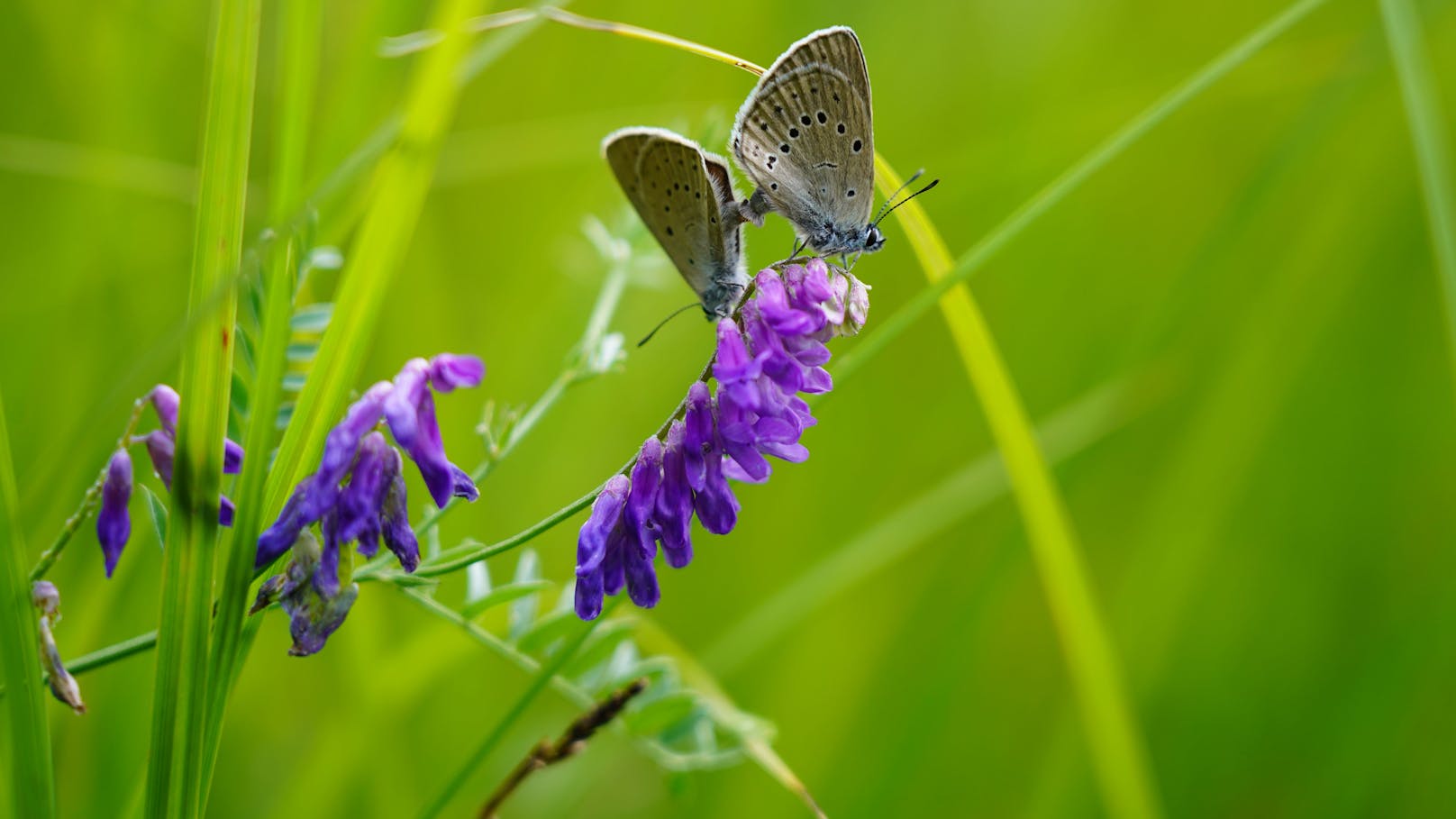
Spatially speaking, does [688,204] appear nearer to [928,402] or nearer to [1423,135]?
[1423,135]

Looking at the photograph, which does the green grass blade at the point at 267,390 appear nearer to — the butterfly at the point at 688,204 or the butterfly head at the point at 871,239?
the butterfly at the point at 688,204

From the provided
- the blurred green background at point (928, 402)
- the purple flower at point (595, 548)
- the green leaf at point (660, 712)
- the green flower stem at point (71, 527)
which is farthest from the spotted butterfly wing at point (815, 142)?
the green flower stem at point (71, 527)

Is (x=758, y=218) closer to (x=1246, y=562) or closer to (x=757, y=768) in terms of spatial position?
(x=757, y=768)

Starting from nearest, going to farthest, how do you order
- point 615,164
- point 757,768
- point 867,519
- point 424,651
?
point 615,164, point 424,651, point 757,768, point 867,519

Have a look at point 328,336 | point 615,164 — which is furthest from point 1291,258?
point 328,336

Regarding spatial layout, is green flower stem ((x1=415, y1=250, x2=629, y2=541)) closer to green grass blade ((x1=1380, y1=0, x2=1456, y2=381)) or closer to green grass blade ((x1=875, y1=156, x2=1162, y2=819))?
green grass blade ((x1=875, y1=156, x2=1162, y2=819))

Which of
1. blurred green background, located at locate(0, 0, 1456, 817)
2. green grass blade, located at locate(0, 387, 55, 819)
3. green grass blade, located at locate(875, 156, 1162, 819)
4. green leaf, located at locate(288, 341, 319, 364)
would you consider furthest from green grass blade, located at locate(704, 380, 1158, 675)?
green grass blade, located at locate(0, 387, 55, 819)
